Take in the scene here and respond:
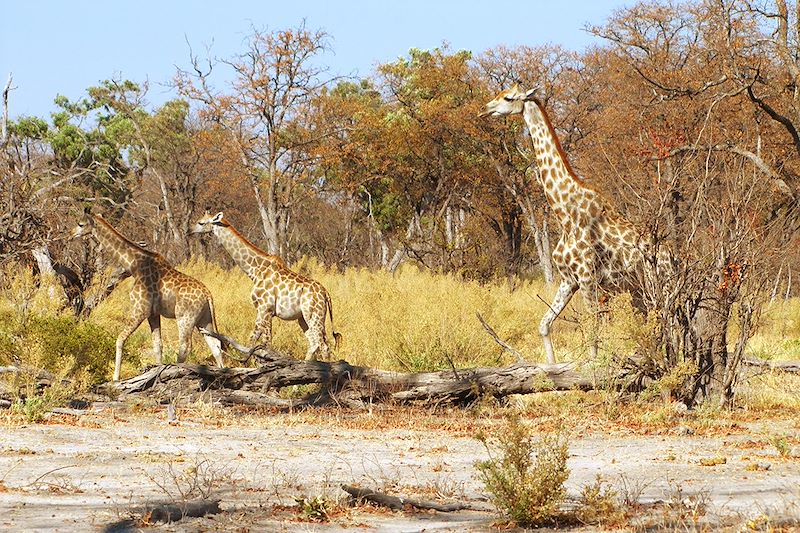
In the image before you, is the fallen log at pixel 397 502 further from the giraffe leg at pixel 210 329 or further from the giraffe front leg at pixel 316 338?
the giraffe leg at pixel 210 329

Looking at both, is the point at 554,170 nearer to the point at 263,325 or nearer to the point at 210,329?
the point at 263,325

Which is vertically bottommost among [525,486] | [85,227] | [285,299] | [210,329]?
[525,486]

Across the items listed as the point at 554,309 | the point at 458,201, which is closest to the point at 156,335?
the point at 554,309

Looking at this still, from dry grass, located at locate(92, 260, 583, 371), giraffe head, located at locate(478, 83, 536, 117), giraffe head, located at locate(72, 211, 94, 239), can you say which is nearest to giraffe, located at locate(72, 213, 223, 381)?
giraffe head, located at locate(72, 211, 94, 239)

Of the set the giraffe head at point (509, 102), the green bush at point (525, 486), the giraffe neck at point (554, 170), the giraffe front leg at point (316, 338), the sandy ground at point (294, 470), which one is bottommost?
the sandy ground at point (294, 470)

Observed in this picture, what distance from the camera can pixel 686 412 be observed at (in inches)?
414

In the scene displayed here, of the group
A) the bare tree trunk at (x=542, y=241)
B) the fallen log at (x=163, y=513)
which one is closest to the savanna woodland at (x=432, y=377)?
the fallen log at (x=163, y=513)

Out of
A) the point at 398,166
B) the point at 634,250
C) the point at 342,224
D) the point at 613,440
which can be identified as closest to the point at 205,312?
the point at 634,250

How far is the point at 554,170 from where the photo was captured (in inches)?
493

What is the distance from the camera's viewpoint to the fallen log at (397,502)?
6.53 metres

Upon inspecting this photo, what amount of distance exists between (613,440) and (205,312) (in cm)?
630

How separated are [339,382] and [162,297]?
10.9 feet

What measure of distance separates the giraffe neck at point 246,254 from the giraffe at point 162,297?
661 mm

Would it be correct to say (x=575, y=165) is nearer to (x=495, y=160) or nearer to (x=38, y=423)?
(x=495, y=160)
